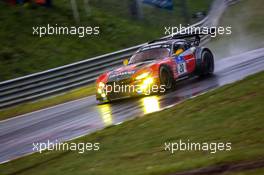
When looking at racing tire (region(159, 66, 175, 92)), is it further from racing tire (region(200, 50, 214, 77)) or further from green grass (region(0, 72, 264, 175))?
green grass (region(0, 72, 264, 175))

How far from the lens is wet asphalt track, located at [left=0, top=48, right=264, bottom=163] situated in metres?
10.9

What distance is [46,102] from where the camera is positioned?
16.7 meters

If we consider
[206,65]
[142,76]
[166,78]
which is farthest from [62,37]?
[142,76]

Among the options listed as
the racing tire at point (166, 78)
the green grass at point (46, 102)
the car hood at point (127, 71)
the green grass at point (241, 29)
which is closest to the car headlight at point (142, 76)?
the car hood at point (127, 71)

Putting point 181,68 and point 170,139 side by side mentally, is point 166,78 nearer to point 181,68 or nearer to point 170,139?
point 181,68

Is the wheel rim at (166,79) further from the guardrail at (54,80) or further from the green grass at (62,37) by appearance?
the green grass at (62,37)

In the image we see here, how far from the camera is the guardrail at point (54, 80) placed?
16.6m

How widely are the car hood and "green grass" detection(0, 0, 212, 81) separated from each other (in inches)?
224

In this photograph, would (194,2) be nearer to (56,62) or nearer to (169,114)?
(56,62)

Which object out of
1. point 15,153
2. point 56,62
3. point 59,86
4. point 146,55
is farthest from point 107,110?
point 56,62

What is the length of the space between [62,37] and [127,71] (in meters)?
8.82

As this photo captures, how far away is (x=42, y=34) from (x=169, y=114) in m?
12.9

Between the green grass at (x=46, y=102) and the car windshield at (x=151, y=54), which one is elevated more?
the car windshield at (x=151, y=54)

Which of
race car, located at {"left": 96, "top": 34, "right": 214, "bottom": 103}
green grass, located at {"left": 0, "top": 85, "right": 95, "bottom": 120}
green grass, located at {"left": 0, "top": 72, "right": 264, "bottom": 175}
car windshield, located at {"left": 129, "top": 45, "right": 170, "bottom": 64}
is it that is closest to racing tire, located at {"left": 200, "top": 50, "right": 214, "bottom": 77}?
race car, located at {"left": 96, "top": 34, "right": 214, "bottom": 103}
